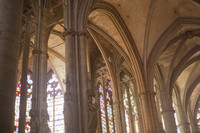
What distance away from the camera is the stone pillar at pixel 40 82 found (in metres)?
10.4

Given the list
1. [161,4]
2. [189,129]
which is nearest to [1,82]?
[161,4]

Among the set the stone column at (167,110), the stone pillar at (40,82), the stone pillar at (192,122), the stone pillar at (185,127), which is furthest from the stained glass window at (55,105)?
the stone pillar at (192,122)

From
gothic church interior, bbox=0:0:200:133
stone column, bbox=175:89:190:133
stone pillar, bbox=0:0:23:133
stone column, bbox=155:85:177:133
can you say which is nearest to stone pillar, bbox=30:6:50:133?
gothic church interior, bbox=0:0:200:133

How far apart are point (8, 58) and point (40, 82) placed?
22.7 feet

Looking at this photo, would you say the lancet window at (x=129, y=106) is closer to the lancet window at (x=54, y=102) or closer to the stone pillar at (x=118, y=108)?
the stone pillar at (x=118, y=108)

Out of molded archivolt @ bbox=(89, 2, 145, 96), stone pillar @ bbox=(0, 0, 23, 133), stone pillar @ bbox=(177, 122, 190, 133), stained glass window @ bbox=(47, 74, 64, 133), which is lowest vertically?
stone pillar @ bbox=(0, 0, 23, 133)

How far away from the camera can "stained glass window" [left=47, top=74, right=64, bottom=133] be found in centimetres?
2031

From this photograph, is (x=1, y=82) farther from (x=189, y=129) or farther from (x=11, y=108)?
(x=189, y=129)

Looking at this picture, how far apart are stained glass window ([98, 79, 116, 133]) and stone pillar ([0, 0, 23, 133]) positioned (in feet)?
50.7

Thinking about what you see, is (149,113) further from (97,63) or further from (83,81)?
(83,81)

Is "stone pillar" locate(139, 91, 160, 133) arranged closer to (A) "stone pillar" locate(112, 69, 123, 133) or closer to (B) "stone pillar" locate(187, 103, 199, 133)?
(A) "stone pillar" locate(112, 69, 123, 133)

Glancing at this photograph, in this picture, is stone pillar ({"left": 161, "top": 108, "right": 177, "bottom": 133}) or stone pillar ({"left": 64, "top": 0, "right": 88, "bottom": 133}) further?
stone pillar ({"left": 161, "top": 108, "right": 177, "bottom": 133})

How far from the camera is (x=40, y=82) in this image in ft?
38.0

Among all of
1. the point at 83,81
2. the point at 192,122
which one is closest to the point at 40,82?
the point at 83,81
